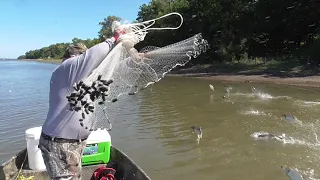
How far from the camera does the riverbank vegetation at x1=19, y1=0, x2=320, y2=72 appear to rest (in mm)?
37094

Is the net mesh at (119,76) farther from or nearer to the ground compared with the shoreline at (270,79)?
farther from the ground

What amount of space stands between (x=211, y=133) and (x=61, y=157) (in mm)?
8506

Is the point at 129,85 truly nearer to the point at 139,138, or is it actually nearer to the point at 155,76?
the point at 155,76

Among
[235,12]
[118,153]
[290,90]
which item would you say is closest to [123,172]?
[118,153]

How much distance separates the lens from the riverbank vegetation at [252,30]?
37094 mm

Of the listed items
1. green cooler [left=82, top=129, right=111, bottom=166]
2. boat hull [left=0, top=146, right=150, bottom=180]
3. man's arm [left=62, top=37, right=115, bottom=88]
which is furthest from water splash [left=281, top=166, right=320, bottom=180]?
man's arm [left=62, top=37, right=115, bottom=88]

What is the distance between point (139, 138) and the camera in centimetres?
1185

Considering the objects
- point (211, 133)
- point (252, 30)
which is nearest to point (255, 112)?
point (211, 133)

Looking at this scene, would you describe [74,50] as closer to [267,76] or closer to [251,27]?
[267,76]

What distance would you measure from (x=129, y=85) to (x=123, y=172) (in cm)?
223

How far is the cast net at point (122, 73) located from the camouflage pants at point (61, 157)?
30 cm

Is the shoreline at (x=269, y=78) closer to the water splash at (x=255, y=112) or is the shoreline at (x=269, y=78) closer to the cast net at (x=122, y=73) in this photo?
the water splash at (x=255, y=112)

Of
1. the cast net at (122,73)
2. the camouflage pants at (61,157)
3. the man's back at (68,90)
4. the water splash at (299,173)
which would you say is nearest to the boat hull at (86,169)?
the cast net at (122,73)

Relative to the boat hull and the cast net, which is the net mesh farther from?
the boat hull
